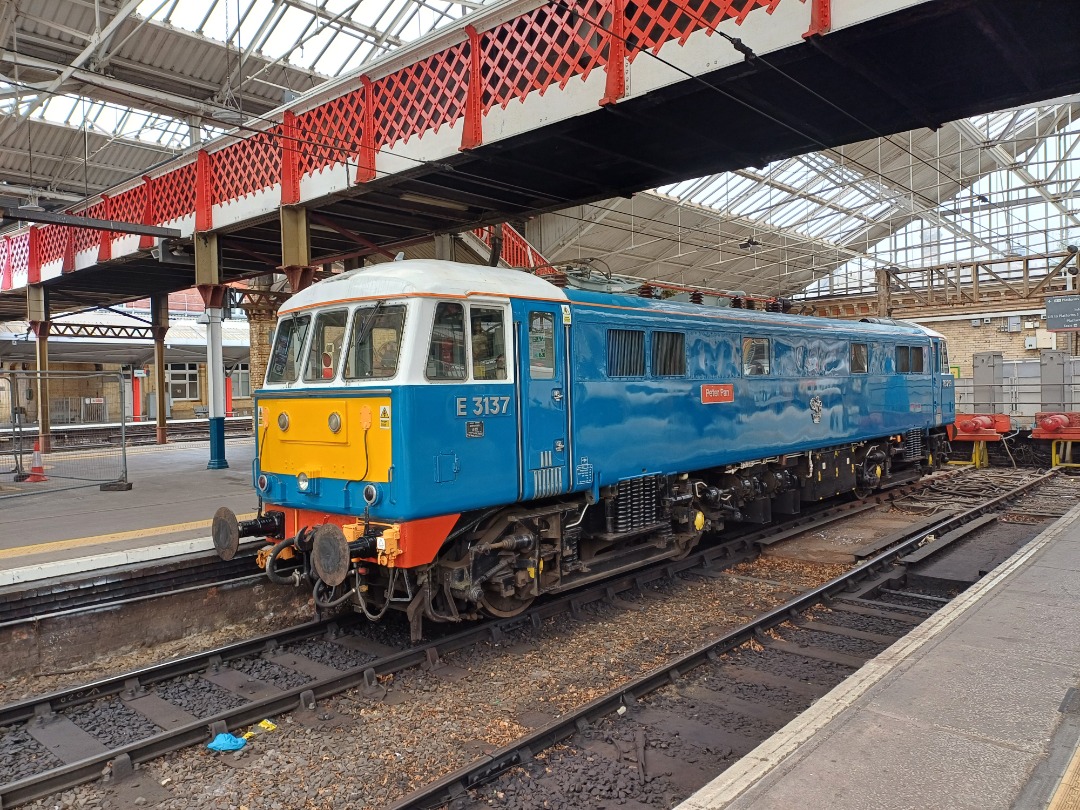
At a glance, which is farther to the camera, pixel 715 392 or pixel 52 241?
pixel 52 241

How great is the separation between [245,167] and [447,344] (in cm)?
700

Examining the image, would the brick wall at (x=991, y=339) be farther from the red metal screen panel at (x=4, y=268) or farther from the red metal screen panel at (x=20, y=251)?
the red metal screen panel at (x=4, y=268)

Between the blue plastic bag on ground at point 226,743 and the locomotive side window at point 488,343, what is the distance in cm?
326

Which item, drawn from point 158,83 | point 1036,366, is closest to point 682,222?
point 1036,366

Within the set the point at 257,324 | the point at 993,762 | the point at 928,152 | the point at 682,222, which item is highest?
the point at 928,152

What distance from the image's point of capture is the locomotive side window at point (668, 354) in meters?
8.44

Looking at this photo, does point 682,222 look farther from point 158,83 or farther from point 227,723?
point 227,723

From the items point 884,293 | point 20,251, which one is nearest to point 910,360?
point 884,293

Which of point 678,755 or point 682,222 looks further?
point 682,222

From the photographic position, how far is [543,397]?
707 cm

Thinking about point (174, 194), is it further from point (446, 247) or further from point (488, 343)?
point (488, 343)

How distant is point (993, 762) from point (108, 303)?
23.1 m

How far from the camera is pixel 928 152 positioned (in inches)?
1258

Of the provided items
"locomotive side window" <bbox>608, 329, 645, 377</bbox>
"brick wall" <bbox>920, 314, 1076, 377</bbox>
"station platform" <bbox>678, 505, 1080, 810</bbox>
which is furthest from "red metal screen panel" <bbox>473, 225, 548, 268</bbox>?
"brick wall" <bbox>920, 314, 1076, 377</bbox>
